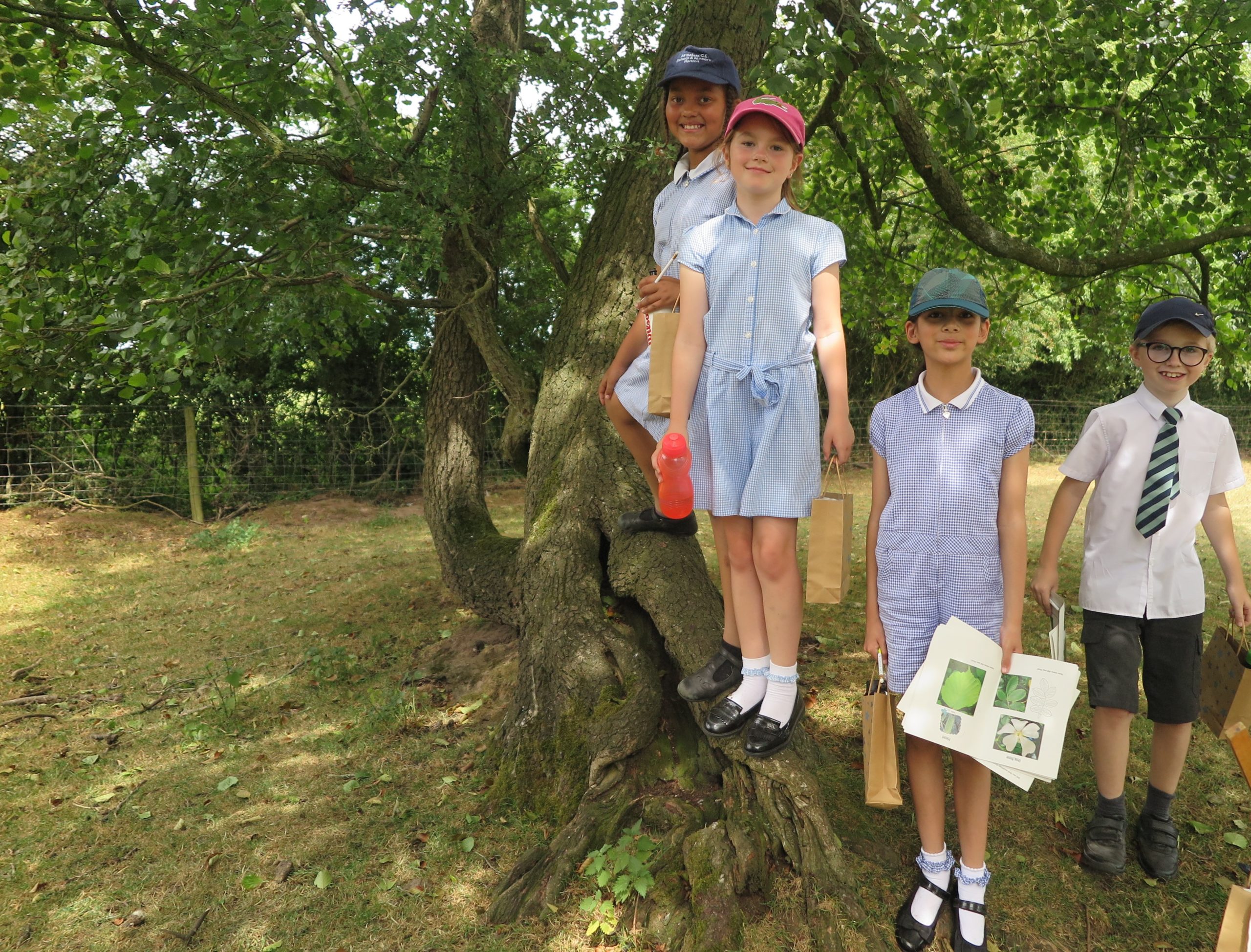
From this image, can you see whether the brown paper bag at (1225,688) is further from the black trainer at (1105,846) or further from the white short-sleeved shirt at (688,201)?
the white short-sleeved shirt at (688,201)

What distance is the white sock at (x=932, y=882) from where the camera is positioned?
2.54 m

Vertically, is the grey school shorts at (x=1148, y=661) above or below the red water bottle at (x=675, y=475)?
below

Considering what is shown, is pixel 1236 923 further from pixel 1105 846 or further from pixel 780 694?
pixel 780 694

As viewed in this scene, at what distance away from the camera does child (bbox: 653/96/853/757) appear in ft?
8.46

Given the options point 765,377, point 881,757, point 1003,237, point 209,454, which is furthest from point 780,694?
point 209,454

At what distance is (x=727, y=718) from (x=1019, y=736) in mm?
896

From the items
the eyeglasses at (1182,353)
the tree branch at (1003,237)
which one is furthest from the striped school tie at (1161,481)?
the tree branch at (1003,237)

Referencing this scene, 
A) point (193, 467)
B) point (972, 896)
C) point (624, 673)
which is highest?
point (193, 467)

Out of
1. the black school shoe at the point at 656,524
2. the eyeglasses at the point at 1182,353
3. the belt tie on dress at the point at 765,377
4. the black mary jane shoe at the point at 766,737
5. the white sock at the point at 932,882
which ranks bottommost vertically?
the white sock at the point at 932,882

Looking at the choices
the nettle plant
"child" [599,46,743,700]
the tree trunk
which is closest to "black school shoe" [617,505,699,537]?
the tree trunk

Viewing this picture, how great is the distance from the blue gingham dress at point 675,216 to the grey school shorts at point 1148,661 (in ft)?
5.81

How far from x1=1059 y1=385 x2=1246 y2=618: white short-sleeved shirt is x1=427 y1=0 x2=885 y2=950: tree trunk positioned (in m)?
1.33

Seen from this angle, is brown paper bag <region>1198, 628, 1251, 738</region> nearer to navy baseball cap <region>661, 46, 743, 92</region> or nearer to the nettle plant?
the nettle plant

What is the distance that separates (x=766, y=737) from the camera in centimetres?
266
